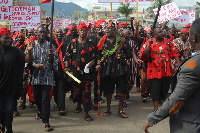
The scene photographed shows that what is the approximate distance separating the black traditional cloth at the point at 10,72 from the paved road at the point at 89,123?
3.59ft

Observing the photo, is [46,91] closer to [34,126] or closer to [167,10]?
[34,126]

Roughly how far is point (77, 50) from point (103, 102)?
2.30 m

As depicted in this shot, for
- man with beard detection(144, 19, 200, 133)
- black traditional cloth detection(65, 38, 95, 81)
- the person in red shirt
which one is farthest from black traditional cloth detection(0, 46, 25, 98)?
man with beard detection(144, 19, 200, 133)

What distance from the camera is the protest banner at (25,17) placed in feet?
28.8

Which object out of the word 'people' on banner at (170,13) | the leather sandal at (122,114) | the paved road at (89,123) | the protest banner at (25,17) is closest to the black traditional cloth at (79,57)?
the paved road at (89,123)

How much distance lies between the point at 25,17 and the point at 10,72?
4.40 metres

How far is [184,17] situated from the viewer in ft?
44.5

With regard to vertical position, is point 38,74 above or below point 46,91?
above

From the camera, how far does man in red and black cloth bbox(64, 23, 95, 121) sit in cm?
627

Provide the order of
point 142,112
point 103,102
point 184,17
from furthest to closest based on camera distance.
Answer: point 184,17 → point 103,102 → point 142,112

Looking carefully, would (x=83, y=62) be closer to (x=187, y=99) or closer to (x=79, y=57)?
(x=79, y=57)

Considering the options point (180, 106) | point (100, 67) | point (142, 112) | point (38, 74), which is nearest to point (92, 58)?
point (100, 67)

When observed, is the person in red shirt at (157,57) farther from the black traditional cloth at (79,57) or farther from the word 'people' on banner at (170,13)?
the word 'people' on banner at (170,13)

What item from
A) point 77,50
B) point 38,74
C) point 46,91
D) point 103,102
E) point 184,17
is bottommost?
point 103,102
